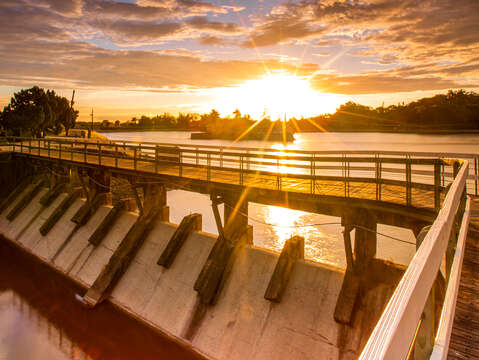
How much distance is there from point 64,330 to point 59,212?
1096 cm

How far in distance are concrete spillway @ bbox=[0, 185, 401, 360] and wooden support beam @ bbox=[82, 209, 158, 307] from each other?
0.89 ft

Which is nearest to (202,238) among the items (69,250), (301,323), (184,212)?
(301,323)

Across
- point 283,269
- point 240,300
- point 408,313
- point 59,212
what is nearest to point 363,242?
point 283,269

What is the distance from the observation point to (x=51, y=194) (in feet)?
93.1

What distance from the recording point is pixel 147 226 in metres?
18.9

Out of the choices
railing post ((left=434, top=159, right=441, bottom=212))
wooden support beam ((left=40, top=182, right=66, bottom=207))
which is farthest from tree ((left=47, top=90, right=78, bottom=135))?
railing post ((left=434, top=159, right=441, bottom=212))

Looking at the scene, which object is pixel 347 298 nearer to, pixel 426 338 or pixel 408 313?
pixel 426 338

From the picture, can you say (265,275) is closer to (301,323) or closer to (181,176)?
(301,323)

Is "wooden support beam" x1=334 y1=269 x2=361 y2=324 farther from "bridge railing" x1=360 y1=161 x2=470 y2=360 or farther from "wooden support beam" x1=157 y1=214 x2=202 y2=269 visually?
"bridge railing" x1=360 y1=161 x2=470 y2=360

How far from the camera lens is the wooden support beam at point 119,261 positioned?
1744 centimetres

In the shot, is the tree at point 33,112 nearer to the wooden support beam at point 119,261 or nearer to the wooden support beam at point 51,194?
the wooden support beam at point 51,194

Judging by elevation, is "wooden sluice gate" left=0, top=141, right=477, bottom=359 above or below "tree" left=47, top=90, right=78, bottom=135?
below

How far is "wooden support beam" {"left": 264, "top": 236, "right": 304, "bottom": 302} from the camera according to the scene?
41.1 feet

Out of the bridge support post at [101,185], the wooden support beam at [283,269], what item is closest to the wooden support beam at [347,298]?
the wooden support beam at [283,269]
